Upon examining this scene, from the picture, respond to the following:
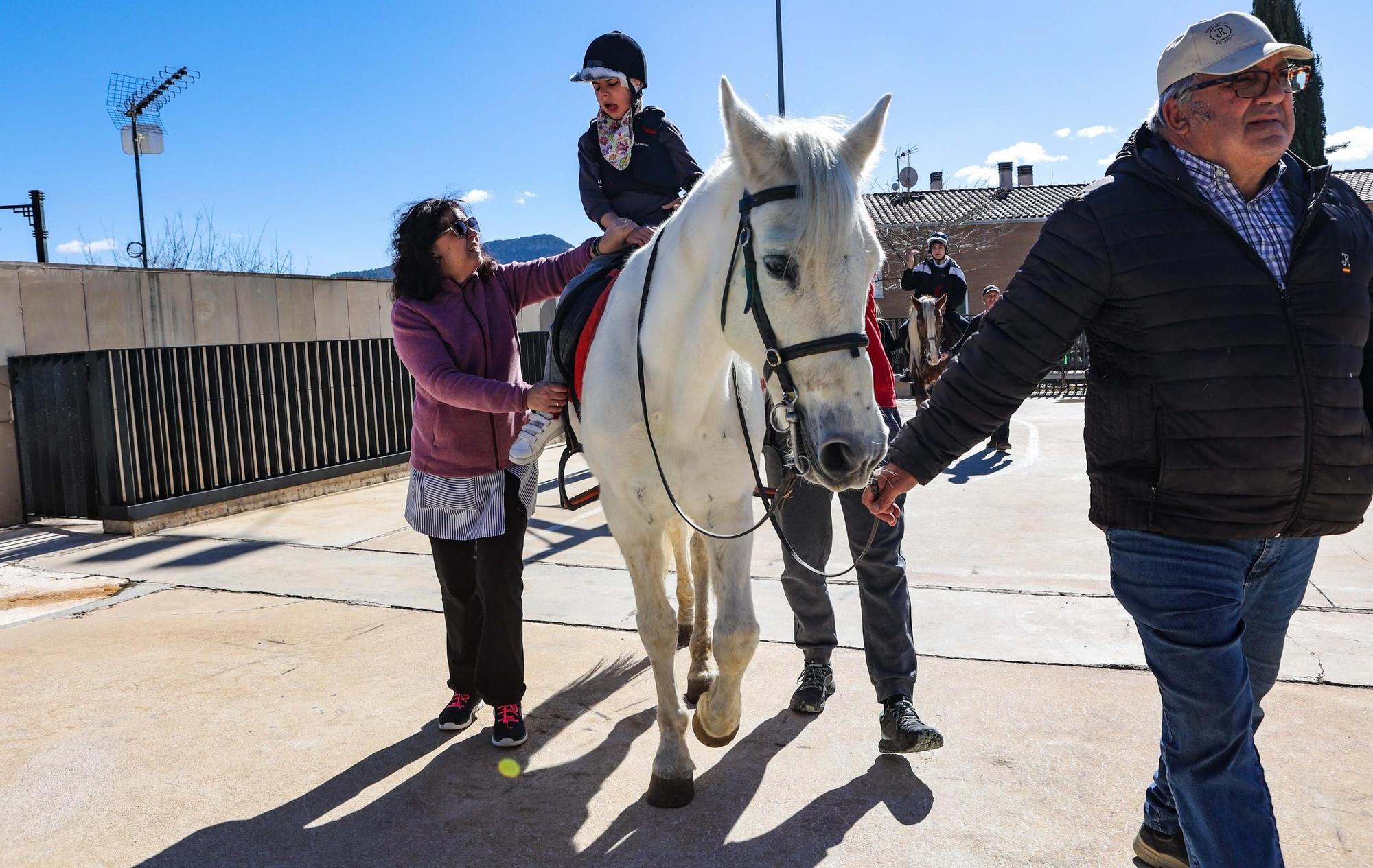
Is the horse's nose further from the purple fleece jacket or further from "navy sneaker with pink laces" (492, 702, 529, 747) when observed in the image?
"navy sneaker with pink laces" (492, 702, 529, 747)

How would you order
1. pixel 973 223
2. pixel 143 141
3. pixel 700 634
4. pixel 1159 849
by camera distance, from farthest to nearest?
pixel 973 223 < pixel 143 141 < pixel 700 634 < pixel 1159 849

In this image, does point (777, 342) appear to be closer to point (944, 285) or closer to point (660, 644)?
point (660, 644)

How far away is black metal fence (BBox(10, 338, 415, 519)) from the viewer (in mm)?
7039

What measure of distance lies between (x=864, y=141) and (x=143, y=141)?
30912 mm

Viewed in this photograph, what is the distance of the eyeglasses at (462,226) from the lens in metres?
3.54

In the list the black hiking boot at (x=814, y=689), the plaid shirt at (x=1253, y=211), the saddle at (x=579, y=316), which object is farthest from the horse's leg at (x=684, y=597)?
the plaid shirt at (x=1253, y=211)

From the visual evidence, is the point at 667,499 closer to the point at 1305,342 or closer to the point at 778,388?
the point at 778,388

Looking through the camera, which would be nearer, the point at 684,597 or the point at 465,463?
the point at 465,463

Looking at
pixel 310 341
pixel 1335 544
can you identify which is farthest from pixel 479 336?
pixel 310 341

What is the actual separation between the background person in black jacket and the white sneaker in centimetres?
172

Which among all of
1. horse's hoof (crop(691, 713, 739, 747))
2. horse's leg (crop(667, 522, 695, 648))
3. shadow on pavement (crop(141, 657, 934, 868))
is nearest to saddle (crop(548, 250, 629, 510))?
horse's leg (crop(667, 522, 695, 648))

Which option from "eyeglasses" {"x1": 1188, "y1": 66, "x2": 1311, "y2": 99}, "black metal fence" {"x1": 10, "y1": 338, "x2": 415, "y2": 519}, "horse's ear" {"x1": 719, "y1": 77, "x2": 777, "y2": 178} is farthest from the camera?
"black metal fence" {"x1": 10, "y1": 338, "x2": 415, "y2": 519}

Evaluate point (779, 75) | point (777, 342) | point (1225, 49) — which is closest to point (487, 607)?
point (777, 342)

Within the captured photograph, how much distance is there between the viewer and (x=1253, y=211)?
2.00 m
